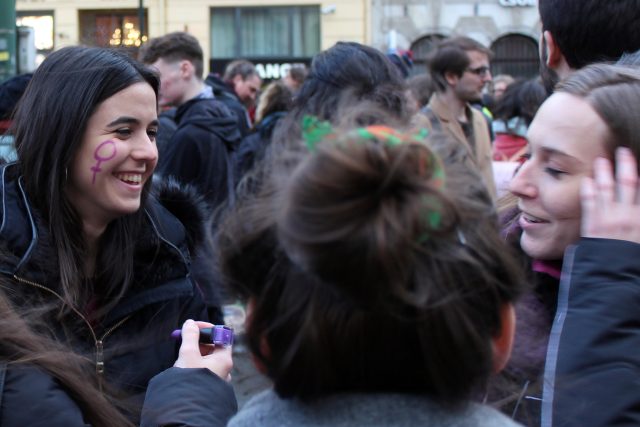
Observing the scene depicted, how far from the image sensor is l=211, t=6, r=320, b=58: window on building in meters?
21.4

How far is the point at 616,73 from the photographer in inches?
69.1

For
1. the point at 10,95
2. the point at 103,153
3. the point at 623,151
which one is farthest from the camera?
the point at 10,95

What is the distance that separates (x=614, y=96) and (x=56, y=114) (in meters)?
1.45

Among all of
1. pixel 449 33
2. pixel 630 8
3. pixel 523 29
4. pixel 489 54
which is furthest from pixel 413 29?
pixel 630 8

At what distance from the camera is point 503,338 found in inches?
51.3

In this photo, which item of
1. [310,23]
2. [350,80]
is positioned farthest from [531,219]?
[310,23]

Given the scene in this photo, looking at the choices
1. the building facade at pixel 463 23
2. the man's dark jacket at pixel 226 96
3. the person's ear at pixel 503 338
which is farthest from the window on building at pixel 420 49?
the person's ear at pixel 503 338

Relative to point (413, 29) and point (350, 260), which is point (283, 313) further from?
point (413, 29)

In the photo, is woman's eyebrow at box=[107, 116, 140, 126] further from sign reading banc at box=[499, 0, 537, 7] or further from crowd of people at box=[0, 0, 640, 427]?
sign reading banc at box=[499, 0, 537, 7]

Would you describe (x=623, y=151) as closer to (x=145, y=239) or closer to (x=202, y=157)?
(x=145, y=239)

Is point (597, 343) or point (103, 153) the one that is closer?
point (597, 343)

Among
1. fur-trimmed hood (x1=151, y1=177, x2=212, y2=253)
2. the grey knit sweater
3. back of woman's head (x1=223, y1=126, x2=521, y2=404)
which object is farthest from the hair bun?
fur-trimmed hood (x1=151, y1=177, x2=212, y2=253)

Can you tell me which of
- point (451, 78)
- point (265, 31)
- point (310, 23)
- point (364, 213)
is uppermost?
point (310, 23)

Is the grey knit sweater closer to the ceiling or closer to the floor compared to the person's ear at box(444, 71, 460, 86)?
closer to the floor
